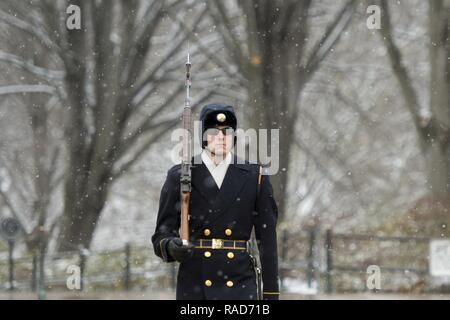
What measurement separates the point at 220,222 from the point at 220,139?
0.53 meters

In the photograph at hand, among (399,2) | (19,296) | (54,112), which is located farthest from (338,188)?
(19,296)

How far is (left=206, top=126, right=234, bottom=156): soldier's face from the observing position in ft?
24.8

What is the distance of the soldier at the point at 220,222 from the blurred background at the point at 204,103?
10.9 metres

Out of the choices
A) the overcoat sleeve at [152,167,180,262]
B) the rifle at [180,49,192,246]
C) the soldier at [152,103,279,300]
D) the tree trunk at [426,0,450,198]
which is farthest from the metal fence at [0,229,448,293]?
the rifle at [180,49,192,246]

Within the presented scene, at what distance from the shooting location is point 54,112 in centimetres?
2459

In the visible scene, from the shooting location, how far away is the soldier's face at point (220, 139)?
755cm

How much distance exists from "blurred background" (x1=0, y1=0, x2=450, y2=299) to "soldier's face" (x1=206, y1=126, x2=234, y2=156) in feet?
36.1

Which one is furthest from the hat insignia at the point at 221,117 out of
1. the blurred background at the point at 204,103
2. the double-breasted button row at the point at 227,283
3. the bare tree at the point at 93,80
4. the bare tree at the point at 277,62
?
the bare tree at the point at 93,80

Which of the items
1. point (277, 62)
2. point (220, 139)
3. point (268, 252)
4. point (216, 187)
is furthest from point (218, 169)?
point (277, 62)

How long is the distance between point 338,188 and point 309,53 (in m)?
4.79

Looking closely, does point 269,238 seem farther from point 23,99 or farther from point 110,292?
point 23,99

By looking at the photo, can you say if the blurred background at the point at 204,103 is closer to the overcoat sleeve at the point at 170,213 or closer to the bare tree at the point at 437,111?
the bare tree at the point at 437,111

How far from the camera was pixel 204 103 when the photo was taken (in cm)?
2280
